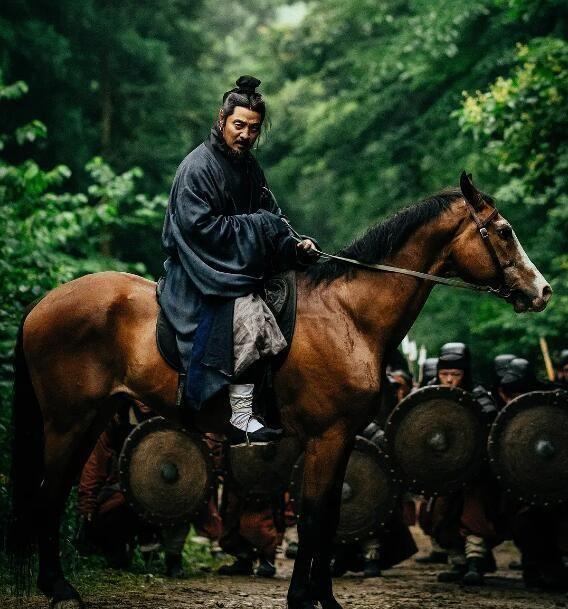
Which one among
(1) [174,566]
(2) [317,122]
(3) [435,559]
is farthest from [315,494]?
(2) [317,122]

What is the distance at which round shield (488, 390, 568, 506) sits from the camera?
8984 mm

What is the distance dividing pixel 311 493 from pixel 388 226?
1.83 meters

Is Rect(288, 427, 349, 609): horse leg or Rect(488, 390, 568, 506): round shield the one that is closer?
Rect(288, 427, 349, 609): horse leg

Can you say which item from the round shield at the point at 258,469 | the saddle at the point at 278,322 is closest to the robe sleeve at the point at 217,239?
the saddle at the point at 278,322

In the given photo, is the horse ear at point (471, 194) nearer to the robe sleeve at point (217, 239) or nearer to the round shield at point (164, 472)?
the robe sleeve at point (217, 239)

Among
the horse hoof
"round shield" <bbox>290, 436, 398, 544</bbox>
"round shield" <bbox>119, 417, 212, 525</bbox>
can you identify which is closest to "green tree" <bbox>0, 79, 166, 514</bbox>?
"round shield" <bbox>119, 417, 212, 525</bbox>

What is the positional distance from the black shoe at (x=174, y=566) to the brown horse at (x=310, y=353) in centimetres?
230

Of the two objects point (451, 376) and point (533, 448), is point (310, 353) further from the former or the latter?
point (451, 376)

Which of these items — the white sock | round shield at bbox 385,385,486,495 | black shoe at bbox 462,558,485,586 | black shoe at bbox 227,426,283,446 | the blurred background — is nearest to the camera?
the white sock

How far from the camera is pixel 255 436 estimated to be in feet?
22.5

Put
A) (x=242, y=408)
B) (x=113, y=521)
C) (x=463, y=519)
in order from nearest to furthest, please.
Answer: (x=242, y=408)
(x=113, y=521)
(x=463, y=519)

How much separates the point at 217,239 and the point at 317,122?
65.1ft

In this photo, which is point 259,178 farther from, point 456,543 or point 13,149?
point 13,149

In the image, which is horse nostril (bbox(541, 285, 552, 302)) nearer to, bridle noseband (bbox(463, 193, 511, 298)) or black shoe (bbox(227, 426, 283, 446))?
bridle noseband (bbox(463, 193, 511, 298))
